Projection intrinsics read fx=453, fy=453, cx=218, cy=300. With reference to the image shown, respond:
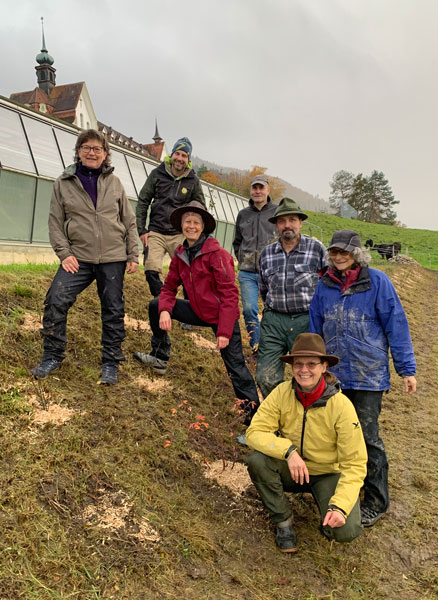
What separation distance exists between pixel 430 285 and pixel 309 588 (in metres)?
22.9

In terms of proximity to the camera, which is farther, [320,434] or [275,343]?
[275,343]

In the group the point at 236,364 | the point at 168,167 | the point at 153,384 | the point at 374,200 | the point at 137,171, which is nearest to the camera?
the point at 236,364

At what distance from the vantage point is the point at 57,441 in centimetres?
343

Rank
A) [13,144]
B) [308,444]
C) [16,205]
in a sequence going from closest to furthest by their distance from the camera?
[308,444]
[16,205]
[13,144]

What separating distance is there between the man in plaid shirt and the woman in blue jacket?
0.59 m

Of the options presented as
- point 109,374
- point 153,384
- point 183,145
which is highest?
point 183,145

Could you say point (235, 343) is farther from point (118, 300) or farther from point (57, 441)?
point (57, 441)

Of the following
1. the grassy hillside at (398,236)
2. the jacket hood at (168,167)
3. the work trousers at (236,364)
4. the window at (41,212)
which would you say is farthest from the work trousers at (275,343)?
the grassy hillside at (398,236)

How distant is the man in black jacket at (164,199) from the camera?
5.34 m

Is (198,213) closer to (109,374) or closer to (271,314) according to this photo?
(271,314)

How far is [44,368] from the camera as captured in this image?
418cm

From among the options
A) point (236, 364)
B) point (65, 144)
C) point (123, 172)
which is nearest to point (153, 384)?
point (236, 364)

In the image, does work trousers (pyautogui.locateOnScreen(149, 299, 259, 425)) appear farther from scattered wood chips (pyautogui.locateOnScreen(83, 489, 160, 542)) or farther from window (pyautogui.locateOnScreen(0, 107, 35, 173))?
window (pyautogui.locateOnScreen(0, 107, 35, 173))

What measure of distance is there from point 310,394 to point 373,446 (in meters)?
0.82
